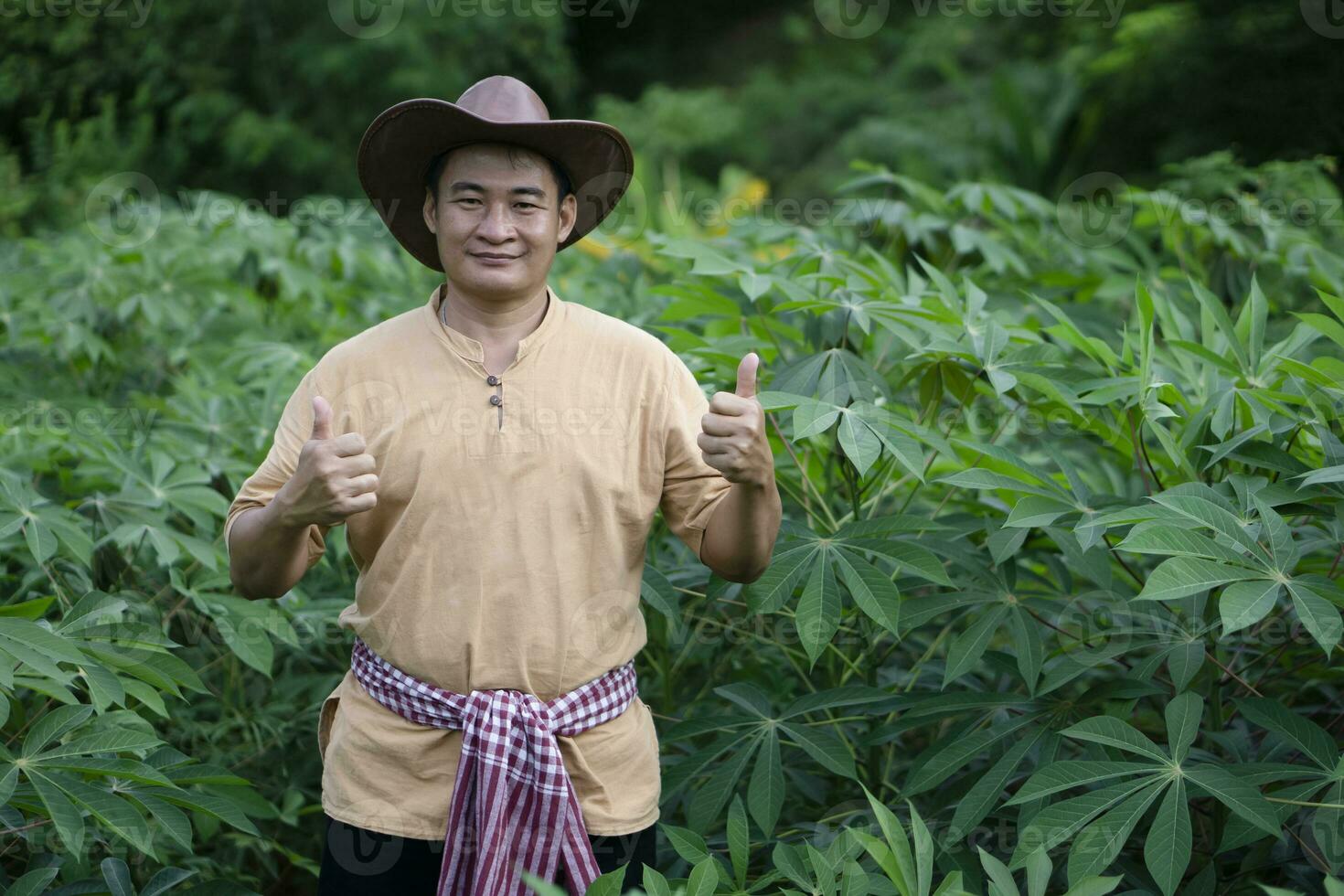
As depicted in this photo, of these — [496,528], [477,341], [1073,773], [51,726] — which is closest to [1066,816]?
[1073,773]

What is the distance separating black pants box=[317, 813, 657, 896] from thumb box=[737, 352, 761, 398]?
0.60 m

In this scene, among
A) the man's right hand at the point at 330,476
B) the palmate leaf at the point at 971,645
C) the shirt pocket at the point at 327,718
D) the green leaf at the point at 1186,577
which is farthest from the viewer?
the palmate leaf at the point at 971,645

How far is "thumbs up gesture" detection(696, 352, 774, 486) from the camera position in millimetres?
1430

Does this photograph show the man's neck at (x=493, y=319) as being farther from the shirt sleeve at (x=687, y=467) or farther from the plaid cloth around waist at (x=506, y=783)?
the plaid cloth around waist at (x=506, y=783)

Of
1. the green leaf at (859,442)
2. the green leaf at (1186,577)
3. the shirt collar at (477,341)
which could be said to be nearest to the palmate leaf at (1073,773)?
the green leaf at (1186,577)

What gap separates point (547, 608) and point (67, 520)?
1.05 meters

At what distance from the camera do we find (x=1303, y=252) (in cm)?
302

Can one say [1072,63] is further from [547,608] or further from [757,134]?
[547,608]

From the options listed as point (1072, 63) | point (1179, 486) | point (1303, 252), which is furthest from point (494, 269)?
point (1072, 63)

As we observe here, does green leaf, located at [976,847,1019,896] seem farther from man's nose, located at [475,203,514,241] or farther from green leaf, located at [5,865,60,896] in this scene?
green leaf, located at [5,865,60,896]

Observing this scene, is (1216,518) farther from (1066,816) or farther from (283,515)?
(283,515)

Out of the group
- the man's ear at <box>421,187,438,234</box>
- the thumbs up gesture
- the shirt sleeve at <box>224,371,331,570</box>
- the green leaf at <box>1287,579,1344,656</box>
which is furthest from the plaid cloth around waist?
the green leaf at <box>1287,579,1344,656</box>

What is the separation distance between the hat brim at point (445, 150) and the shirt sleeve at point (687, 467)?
0.28 meters

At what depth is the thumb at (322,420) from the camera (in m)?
1.40
